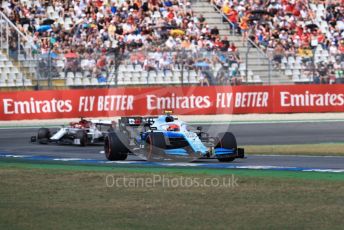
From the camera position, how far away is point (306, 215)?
10930 mm

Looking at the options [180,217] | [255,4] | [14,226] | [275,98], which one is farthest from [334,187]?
[255,4]

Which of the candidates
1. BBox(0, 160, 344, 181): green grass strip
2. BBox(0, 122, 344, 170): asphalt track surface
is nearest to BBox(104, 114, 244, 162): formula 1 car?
BBox(0, 122, 344, 170): asphalt track surface

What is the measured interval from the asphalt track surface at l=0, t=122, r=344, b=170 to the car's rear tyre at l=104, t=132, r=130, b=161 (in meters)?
0.60

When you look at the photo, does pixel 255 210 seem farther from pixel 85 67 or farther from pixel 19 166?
pixel 85 67

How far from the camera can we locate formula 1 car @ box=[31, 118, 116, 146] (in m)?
23.9

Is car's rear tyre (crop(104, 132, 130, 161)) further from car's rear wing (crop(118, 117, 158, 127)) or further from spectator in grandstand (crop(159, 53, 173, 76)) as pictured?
spectator in grandstand (crop(159, 53, 173, 76))

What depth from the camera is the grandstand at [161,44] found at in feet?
111

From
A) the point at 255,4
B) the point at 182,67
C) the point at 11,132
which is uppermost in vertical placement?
the point at 255,4

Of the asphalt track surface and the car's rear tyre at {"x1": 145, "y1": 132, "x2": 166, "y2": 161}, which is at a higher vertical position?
the car's rear tyre at {"x1": 145, "y1": 132, "x2": 166, "y2": 161}

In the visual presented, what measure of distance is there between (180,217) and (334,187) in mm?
3584

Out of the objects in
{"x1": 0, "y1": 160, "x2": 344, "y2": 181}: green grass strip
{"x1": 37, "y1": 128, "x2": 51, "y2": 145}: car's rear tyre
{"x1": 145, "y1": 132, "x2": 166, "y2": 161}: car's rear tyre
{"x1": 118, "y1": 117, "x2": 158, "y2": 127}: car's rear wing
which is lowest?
{"x1": 0, "y1": 160, "x2": 344, "y2": 181}: green grass strip

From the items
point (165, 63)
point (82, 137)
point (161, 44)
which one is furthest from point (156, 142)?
point (161, 44)
